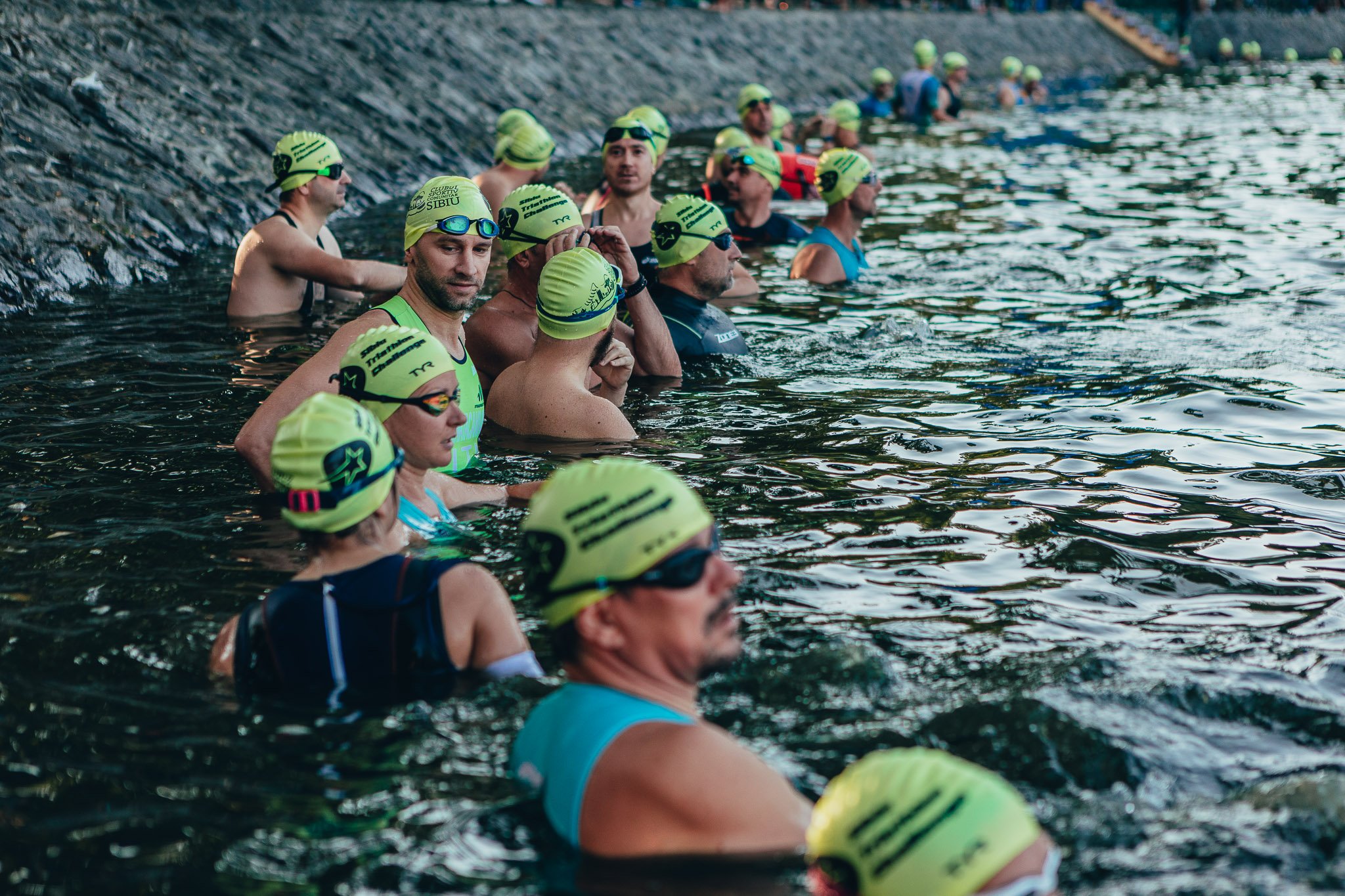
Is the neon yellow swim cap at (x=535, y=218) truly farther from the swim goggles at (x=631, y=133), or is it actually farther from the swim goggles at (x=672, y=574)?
the swim goggles at (x=672, y=574)

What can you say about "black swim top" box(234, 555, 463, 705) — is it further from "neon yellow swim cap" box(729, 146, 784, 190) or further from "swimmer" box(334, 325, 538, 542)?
"neon yellow swim cap" box(729, 146, 784, 190)

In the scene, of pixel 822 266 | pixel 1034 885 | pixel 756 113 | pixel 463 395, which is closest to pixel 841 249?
pixel 822 266

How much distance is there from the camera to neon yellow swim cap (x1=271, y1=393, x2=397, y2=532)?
424cm

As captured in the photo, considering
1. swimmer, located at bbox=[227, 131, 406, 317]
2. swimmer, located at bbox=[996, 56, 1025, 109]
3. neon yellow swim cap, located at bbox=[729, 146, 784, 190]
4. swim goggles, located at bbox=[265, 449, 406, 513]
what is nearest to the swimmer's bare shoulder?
swim goggles, located at bbox=[265, 449, 406, 513]

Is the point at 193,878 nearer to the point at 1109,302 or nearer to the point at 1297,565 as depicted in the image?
the point at 1297,565

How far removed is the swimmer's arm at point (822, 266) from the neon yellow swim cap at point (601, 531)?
9.25 metres

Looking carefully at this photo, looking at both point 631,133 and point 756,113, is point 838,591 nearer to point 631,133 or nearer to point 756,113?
point 631,133

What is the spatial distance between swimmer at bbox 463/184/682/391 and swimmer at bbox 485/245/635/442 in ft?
1.72

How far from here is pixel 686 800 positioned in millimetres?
3033

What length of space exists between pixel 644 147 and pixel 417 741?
26.9ft

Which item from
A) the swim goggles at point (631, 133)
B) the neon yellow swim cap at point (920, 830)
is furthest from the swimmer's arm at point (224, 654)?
the swim goggles at point (631, 133)

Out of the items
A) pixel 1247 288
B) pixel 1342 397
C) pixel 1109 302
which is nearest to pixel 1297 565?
pixel 1342 397

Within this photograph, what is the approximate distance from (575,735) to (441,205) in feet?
13.8

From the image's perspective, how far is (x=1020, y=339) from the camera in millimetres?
10430
